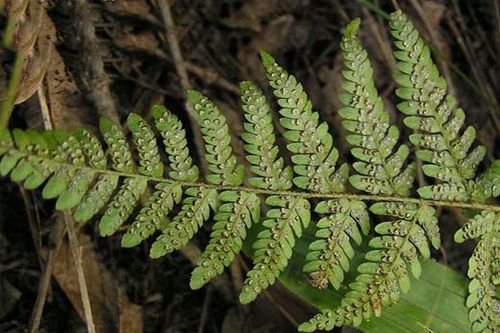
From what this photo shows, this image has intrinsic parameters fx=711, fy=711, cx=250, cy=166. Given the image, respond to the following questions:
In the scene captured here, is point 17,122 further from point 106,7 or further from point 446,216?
point 446,216

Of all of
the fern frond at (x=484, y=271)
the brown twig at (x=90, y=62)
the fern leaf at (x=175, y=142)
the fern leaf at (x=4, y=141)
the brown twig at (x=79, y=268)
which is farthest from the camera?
the brown twig at (x=90, y=62)

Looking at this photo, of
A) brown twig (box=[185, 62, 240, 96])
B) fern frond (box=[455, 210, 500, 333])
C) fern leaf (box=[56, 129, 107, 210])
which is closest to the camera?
fern leaf (box=[56, 129, 107, 210])

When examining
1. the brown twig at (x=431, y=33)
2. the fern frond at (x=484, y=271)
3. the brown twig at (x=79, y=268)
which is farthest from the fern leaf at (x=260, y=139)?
the brown twig at (x=431, y=33)

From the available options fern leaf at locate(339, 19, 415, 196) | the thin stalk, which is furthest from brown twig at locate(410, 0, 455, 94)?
the thin stalk

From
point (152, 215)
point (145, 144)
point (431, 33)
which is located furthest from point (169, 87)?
point (431, 33)

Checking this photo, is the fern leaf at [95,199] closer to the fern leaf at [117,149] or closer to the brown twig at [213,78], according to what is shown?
the fern leaf at [117,149]

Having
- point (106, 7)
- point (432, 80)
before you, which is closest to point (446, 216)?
point (432, 80)

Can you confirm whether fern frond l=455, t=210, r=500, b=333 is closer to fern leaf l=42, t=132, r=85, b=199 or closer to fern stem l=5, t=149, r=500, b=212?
fern stem l=5, t=149, r=500, b=212
